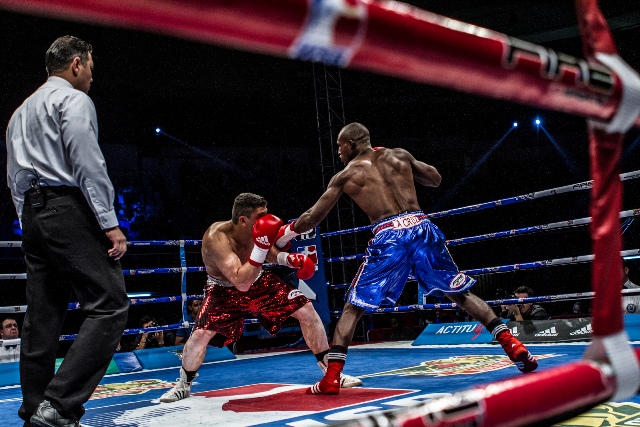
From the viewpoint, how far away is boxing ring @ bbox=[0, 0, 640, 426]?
54 centimetres

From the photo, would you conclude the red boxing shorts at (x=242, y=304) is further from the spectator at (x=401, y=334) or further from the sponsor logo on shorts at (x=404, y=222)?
→ the spectator at (x=401, y=334)

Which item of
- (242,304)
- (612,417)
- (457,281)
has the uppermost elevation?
(457,281)

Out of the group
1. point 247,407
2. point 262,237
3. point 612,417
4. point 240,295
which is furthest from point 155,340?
point 612,417

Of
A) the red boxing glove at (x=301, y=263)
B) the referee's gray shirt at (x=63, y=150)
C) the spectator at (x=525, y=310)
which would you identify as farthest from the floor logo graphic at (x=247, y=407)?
the spectator at (x=525, y=310)

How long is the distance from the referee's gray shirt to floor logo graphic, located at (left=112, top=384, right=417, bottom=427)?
2.52ft

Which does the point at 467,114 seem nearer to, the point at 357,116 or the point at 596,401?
the point at 357,116

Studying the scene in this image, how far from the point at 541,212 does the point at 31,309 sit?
10932 millimetres

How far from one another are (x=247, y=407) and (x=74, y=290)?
84 cm

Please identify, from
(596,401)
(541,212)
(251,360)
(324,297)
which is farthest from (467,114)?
(596,401)

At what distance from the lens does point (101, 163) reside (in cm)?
180

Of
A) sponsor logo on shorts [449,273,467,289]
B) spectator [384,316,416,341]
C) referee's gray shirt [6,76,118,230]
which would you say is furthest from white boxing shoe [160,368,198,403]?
spectator [384,316,416,341]

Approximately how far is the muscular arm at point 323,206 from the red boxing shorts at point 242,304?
397mm

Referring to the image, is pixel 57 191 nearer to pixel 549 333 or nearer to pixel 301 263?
pixel 301 263

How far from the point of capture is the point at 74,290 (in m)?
1.78
